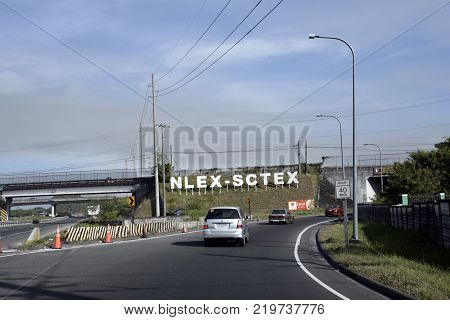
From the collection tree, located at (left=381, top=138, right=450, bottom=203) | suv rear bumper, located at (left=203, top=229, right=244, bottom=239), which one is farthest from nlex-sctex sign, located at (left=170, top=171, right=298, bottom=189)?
suv rear bumper, located at (left=203, top=229, right=244, bottom=239)

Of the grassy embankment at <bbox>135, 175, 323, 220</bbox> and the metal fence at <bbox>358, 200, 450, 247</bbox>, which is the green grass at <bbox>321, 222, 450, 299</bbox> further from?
the grassy embankment at <bbox>135, 175, 323, 220</bbox>

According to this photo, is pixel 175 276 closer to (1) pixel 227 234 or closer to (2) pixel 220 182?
(1) pixel 227 234

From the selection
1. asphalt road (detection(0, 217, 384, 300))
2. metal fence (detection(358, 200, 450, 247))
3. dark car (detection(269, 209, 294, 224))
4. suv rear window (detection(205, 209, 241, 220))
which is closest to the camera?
asphalt road (detection(0, 217, 384, 300))

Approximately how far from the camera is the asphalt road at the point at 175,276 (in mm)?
11030

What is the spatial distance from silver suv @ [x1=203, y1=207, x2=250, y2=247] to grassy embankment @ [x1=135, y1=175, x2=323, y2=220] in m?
62.9

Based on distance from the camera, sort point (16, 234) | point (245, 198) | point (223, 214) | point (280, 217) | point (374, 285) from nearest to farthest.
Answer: point (374, 285) → point (223, 214) → point (16, 234) → point (280, 217) → point (245, 198)

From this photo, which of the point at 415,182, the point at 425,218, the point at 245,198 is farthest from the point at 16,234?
the point at 245,198

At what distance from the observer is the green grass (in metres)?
10.8

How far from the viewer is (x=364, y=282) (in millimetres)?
12602

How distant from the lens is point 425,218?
26.1 meters

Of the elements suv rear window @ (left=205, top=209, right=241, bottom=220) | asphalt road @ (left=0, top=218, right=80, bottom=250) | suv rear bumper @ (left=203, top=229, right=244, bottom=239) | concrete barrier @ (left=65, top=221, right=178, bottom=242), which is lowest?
asphalt road @ (left=0, top=218, right=80, bottom=250)

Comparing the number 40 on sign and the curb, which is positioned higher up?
the number 40 on sign

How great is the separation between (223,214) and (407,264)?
36.9 feet

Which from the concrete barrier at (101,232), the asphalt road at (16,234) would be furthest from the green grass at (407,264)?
the asphalt road at (16,234)
